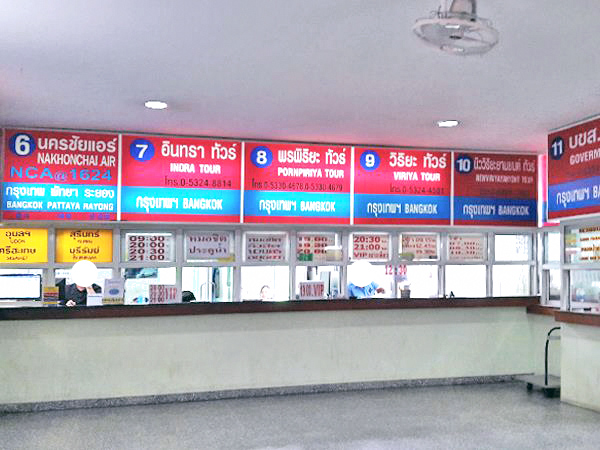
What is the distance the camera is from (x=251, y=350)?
7.26 meters

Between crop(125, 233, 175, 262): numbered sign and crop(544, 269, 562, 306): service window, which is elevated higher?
crop(125, 233, 175, 262): numbered sign

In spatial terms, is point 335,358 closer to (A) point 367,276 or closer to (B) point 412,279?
(A) point 367,276

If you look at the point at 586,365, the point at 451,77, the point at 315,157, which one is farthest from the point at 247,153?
the point at 586,365

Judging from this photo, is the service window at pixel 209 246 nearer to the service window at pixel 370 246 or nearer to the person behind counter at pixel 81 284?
the person behind counter at pixel 81 284

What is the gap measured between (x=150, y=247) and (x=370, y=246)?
2.65m

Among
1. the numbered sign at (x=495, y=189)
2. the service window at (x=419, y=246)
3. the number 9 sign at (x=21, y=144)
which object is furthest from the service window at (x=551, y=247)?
the number 9 sign at (x=21, y=144)

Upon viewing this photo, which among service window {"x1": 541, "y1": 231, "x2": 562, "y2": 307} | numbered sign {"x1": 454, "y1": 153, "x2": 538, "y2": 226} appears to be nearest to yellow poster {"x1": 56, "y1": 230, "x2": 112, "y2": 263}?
numbered sign {"x1": 454, "y1": 153, "x2": 538, "y2": 226}

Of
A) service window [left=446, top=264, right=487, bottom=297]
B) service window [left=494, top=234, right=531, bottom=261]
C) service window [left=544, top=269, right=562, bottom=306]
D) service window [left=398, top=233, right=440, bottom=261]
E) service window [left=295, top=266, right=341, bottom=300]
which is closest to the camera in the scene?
service window [left=295, top=266, right=341, bottom=300]

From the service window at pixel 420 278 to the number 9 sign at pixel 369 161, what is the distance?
52.8 inches

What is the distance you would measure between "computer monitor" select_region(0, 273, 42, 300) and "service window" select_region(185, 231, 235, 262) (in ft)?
5.33

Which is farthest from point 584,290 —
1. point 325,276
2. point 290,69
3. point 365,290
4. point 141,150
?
point 141,150

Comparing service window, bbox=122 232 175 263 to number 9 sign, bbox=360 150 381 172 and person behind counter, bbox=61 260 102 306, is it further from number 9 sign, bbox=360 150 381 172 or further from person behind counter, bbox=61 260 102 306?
number 9 sign, bbox=360 150 381 172

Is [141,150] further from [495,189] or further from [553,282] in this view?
[553,282]

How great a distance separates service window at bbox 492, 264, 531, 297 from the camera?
9438 mm
